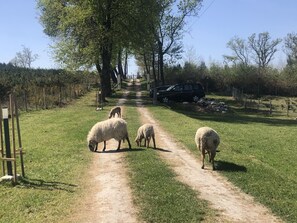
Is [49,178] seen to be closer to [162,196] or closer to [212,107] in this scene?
[162,196]

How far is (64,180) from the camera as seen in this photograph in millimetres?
11812

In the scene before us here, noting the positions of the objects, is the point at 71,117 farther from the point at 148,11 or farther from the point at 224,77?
the point at 224,77

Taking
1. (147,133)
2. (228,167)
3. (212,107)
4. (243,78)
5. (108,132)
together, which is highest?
(243,78)

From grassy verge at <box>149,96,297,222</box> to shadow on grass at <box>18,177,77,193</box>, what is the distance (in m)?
4.49

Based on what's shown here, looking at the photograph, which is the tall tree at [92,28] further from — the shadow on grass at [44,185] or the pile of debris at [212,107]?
the shadow on grass at [44,185]

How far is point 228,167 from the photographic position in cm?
1345

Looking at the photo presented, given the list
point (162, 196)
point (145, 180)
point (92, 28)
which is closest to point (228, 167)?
point (145, 180)

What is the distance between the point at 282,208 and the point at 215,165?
164 inches

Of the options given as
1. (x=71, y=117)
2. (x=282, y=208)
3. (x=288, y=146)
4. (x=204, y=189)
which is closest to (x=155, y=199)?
(x=204, y=189)

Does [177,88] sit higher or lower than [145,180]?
higher

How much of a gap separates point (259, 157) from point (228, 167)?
16.3 feet

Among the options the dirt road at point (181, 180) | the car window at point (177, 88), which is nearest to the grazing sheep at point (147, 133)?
the dirt road at point (181, 180)

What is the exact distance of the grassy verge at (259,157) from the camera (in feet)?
34.8

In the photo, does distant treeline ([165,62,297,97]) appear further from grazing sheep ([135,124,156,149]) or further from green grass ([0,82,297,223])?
A: grazing sheep ([135,124,156,149])
